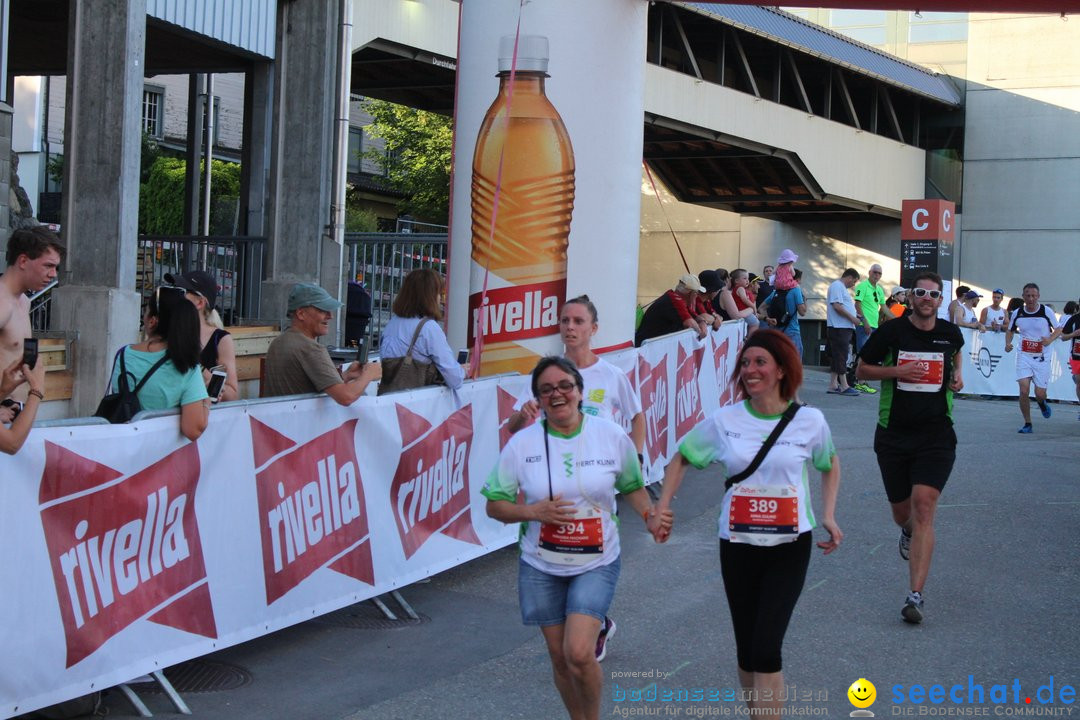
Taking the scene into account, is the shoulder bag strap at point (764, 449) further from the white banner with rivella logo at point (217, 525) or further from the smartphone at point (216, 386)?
the smartphone at point (216, 386)

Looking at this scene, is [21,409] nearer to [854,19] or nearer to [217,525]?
[217,525]

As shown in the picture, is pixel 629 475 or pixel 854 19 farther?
pixel 854 19

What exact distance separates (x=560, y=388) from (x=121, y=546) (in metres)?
1.97

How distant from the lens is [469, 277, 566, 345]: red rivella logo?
9672 mm

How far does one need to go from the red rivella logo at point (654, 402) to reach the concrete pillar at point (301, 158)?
16.8ft

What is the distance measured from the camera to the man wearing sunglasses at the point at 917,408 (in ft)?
24.1

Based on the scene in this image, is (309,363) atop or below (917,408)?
atop

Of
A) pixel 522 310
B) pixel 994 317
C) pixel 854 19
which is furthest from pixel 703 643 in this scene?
pixel 854 19

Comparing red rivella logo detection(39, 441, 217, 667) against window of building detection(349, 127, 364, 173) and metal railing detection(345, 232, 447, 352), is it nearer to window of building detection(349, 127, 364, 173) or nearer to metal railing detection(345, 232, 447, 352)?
metal railing detection(345, 232, 447, 352)

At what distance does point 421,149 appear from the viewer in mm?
42000

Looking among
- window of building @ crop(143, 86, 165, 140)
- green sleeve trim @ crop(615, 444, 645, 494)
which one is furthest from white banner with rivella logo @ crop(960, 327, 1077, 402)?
window of building @ crop(143, 86, 165, 140)

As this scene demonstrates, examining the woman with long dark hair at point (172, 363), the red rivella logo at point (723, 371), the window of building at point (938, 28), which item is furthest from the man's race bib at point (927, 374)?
the window of building at point (938, 28)

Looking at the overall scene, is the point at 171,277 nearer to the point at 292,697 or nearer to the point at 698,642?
the point at 292,697

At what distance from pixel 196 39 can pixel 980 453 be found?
989 centimetres
